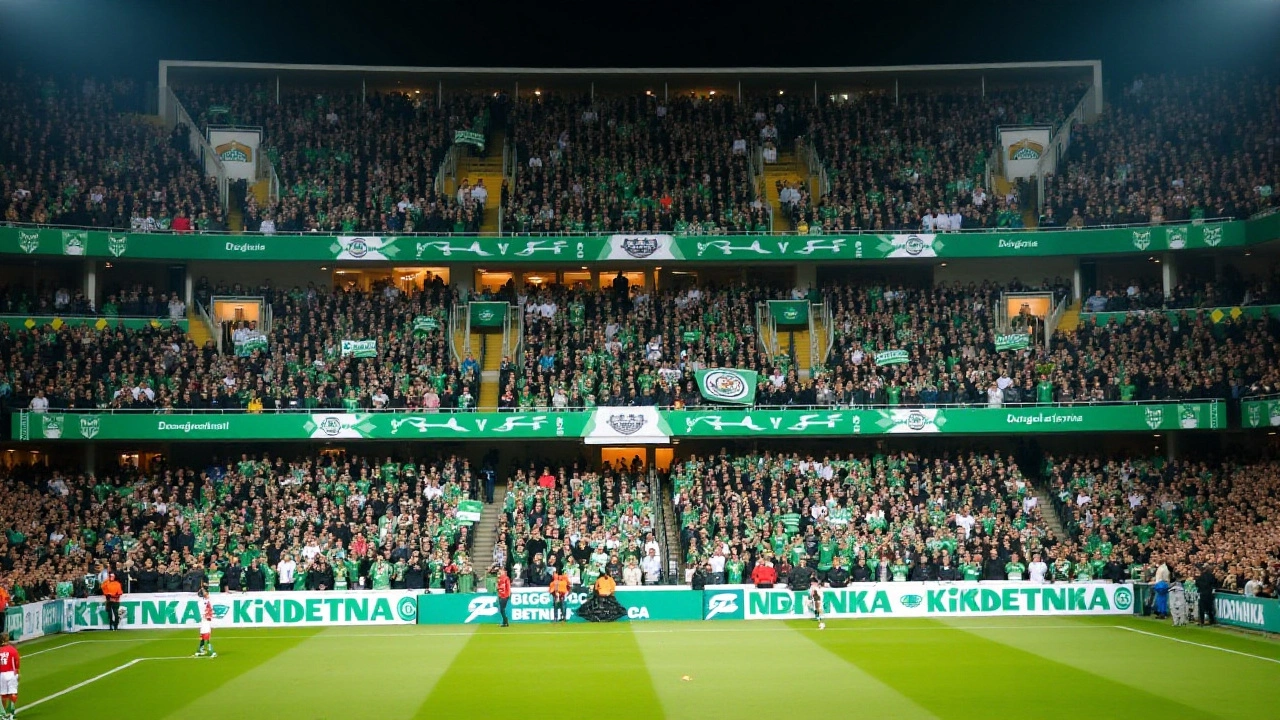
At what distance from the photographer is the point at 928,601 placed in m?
36.7

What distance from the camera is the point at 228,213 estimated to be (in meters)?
51.2

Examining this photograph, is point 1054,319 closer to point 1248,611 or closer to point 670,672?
point 1248,611

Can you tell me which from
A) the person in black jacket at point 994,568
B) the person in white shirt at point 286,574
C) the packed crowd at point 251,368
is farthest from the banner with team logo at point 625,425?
the person in black jacket at point 994,568

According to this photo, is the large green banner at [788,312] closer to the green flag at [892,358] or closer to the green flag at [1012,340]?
the green flag at [892,358]

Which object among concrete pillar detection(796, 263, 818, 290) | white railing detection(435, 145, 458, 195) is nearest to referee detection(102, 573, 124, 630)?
white railing detection(435, 145, 458, 195)

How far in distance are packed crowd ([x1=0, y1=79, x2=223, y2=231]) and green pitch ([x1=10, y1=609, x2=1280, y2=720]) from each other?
1844cm

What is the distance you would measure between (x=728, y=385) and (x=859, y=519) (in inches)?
261

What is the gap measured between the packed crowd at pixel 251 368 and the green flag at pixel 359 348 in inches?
1.9

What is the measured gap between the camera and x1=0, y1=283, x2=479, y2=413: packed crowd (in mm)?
43312

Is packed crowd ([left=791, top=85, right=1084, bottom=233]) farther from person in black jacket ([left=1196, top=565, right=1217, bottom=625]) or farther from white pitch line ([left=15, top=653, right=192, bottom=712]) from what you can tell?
white pitch line ([left=15, top=653, right=192, bottom=712])

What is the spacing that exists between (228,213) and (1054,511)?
3209 centimetres

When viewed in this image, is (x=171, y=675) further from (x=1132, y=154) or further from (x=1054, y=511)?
(x=1132, y=154)

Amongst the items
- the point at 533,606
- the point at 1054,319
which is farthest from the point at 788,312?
the point at 533,606

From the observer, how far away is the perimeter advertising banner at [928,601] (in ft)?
119
